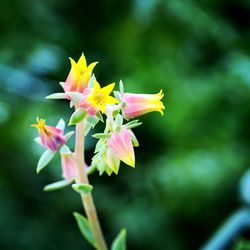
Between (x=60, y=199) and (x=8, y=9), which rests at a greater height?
(x=8, y=9)

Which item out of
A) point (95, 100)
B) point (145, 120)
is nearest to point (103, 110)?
point (95, 100)

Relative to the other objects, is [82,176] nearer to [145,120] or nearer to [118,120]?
[118,120]

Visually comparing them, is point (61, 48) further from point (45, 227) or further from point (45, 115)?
point (45, 227)

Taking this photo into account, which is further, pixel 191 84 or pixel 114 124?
pixel 191 84

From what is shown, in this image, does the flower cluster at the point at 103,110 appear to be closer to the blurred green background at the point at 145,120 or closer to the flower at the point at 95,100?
the flower at the point at 95,100

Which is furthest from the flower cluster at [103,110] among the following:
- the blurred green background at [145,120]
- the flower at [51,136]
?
the blurred green background at [145,120]

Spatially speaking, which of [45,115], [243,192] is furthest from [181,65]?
[243,192]
